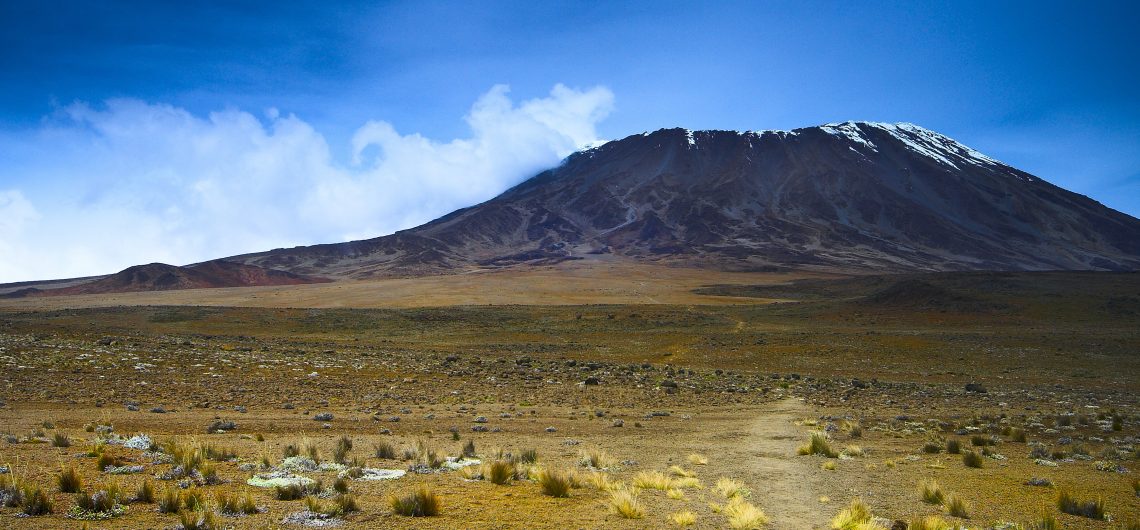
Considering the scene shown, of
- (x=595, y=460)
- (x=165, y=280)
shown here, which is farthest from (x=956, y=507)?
(x=165, y=280)

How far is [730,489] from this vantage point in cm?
881

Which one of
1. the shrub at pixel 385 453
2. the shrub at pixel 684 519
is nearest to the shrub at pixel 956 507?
the shrub at pixel 684 519

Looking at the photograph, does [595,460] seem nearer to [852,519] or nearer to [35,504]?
[852,519]

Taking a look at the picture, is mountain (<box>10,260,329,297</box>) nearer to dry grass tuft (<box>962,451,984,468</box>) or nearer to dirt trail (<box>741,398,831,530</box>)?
dirt trail (<box>741,398,831,530</box>)

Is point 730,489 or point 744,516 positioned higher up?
point 744,516

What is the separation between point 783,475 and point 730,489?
1.92m

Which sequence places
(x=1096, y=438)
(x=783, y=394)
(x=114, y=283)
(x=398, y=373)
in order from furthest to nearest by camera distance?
(x=114, y=283)
(x=398, y=373)
(x=783, y=394)
(x=1096, y=438)

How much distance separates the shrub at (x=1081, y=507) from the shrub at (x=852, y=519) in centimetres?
279

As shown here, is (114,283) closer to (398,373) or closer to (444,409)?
(398,373)

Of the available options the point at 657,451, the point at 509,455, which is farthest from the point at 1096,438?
the point at 509,455

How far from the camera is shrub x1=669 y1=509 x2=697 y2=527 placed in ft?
23.3

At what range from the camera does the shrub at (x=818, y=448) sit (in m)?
11.8

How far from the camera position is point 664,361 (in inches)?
1195

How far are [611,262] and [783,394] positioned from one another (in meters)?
115
